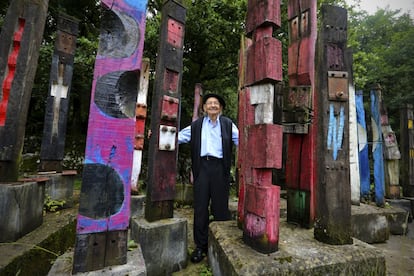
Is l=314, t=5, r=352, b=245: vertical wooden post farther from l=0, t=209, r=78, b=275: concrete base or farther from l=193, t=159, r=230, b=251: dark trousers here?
l=0, t=209, r=78, b=275: concrete base

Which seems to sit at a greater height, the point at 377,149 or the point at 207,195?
the point at 377,149

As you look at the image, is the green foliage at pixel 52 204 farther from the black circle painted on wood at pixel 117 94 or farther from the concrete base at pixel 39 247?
the black circle painted on wood at pixel 117 94

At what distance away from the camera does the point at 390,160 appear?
4531 mm

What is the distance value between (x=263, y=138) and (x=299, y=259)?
934 millimetres

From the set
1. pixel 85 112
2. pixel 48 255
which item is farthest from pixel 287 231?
pixel 85 112

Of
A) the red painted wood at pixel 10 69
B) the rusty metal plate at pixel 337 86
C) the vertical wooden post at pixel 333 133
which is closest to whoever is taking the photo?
the vertical wooden post at pixel 333 133

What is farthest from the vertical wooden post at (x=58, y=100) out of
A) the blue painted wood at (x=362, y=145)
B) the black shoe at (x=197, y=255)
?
the blue painted wood at (x=362, y=145)

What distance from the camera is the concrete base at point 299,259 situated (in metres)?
1.56

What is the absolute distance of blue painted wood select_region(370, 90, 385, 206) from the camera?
389 centimetres

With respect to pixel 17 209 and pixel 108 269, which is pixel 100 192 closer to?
pixel 108 269

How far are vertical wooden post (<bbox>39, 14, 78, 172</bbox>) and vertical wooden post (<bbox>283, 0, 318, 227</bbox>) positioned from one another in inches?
158

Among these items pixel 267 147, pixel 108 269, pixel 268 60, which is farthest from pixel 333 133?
pixel 108 269

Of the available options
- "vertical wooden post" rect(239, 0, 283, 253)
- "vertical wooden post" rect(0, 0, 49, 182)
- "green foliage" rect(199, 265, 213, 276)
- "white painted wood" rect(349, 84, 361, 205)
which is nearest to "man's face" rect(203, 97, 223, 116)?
"vertical wooden post" rect(239, 0, 283, 253)

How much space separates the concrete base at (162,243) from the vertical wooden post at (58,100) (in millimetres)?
2707
